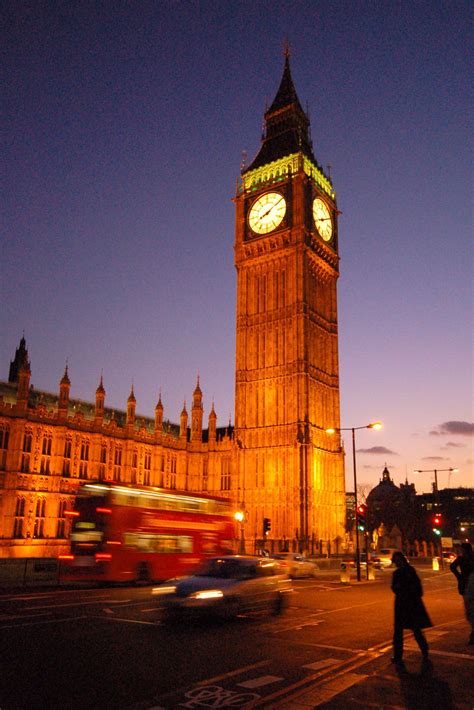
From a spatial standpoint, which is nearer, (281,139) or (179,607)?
(179,607)

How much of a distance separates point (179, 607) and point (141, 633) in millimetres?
1263

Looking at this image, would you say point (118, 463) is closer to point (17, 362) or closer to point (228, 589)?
point (17, 362)

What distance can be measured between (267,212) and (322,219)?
6.83 metres

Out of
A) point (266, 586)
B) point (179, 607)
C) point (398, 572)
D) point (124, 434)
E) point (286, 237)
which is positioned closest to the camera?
point (398, 572)

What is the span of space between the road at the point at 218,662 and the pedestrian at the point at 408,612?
338 mm

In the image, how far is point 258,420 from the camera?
63.4 metres

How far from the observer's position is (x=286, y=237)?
66.9 metres

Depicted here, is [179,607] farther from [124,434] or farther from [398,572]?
[124,434]

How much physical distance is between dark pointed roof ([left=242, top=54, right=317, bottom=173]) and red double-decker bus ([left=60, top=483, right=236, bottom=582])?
54991 mm

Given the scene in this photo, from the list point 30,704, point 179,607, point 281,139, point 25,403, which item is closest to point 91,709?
point 30,704

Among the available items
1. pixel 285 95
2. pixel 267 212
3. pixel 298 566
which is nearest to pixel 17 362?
pixel 267 212

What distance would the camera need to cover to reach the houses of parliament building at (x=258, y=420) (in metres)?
51.8

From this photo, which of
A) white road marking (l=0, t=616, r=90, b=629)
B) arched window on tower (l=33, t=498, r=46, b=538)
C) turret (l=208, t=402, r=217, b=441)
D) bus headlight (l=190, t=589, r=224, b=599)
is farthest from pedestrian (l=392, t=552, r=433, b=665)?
turret (l=208, t=402, r=217, b=441)

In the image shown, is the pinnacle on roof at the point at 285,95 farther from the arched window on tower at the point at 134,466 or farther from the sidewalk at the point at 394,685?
the sidewalk at the point at 394,685
